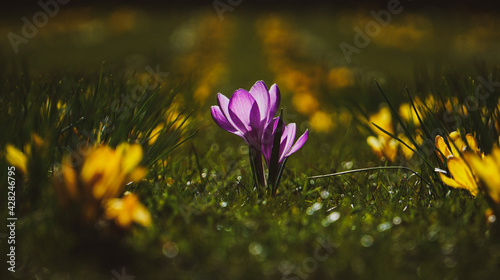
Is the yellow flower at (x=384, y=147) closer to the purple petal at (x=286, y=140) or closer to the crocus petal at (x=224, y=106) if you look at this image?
the purple petal at (x=286, y=140)

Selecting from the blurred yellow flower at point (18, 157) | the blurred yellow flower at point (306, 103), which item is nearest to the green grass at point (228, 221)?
the blurred yellow flower at point (18, 157)

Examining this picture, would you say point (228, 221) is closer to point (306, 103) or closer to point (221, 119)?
point (221, 119)

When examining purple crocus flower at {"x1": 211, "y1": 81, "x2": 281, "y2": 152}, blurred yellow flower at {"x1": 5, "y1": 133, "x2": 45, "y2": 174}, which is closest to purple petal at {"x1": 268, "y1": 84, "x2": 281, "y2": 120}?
purple crocus flower at {"x1": 211, "y1": 81, "x2": 281, "y2": 152}

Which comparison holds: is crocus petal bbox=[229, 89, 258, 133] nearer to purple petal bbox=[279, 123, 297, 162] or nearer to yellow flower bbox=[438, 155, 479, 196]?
purple petal bbox=[279, 123, 297, 162]

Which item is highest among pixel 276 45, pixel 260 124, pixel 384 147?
pixel 260 124

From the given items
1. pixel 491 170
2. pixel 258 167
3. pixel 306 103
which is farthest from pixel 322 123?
pixel 491 170

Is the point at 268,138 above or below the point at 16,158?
below
